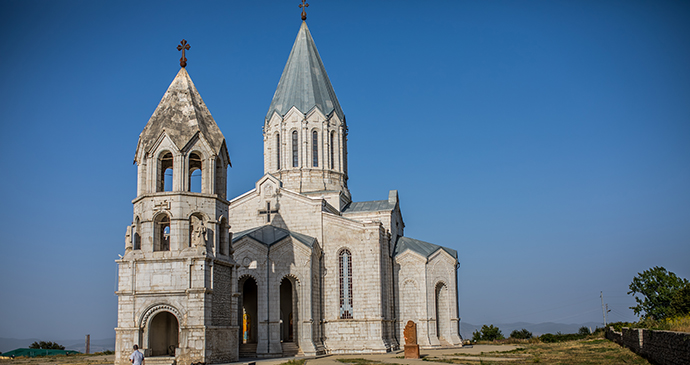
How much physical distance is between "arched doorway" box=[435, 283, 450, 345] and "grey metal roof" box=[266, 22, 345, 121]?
38.8 feet

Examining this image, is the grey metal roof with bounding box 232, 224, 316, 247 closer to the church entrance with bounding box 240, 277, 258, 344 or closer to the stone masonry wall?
the church entrance with bounding box 240, 277, 258, 344

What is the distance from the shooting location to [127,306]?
20.2 metres

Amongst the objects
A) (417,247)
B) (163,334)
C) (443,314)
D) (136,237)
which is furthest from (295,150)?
(163,334)

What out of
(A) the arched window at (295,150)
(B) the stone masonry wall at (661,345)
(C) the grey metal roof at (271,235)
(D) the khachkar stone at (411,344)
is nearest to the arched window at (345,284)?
(C) the grey metal roof at (271,235)

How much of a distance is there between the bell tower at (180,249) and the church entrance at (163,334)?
0.03 meters

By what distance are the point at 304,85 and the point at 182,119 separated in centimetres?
1468

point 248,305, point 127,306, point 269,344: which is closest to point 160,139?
point 127,306

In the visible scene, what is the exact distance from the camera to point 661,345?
16609 millimetres

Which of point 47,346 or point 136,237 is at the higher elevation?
point 136,237

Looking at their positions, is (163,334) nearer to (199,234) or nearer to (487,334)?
(199,234)

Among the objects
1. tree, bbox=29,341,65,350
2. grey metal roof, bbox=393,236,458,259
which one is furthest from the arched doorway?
tree, bbox=29,341,65,350

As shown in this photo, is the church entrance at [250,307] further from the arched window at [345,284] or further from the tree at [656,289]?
the tree at [656,289]

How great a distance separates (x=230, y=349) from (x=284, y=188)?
12.4 meters

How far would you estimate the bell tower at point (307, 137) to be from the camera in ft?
111
